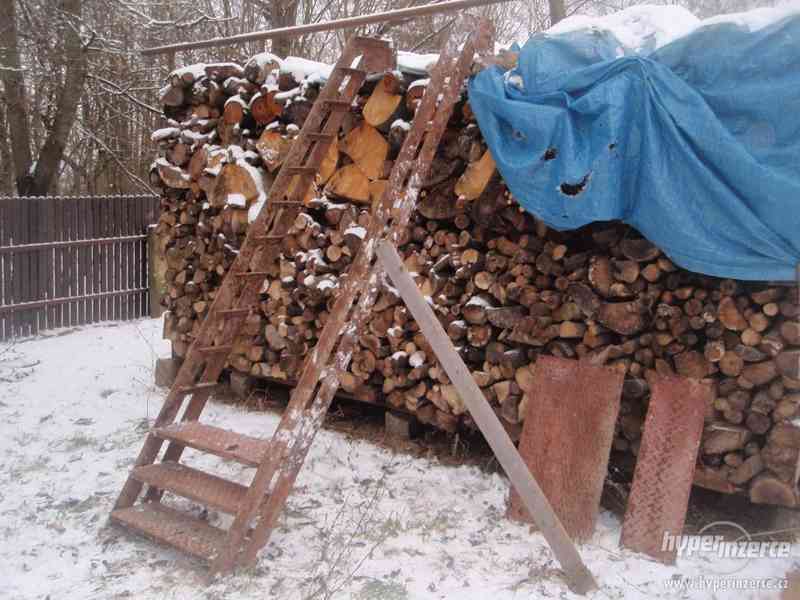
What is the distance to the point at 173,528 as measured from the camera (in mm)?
3701

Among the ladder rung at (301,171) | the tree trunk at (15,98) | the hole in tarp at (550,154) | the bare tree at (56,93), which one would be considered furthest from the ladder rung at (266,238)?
the tree trunk at (15,98)

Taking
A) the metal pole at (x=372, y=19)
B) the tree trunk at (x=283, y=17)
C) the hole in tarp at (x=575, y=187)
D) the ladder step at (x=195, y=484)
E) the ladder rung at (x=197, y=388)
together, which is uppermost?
the tree trunk at (x=283, y=17)

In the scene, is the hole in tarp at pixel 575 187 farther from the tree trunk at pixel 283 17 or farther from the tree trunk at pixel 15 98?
the tree trunk at pixel 283 17

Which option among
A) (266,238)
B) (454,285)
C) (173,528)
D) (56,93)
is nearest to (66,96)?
(56,93)

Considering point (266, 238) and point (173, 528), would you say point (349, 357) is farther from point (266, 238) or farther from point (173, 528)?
point (173, 528)

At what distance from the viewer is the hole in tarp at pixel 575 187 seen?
374cm

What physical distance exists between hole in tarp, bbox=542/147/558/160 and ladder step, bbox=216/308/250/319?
75.3 inches

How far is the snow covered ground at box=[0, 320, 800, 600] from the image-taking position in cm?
332

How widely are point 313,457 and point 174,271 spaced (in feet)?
8.47

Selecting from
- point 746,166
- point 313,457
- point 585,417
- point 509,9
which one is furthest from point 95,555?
point 509,9

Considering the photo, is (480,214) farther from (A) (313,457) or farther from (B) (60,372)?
(B) (60,372)

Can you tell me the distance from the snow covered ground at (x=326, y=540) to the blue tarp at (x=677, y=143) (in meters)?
1.63

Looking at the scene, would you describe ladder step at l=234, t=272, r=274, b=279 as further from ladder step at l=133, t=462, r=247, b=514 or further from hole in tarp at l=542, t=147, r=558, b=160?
hole in tarp at l=542, t=147, r=558, b=160

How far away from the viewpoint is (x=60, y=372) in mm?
7043
